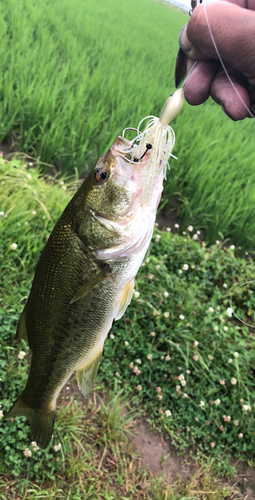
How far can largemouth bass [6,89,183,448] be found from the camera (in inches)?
38.2

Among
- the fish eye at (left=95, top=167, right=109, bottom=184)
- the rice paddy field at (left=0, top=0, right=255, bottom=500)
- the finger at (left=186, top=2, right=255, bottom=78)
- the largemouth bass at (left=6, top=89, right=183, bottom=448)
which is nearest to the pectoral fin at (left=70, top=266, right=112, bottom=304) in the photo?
the largemouth bass at (left=6, top=89, right=183, bottom=448)

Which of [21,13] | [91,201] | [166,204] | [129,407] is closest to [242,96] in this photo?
[91,201]

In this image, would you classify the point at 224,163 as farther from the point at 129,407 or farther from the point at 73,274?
the point at 73,274

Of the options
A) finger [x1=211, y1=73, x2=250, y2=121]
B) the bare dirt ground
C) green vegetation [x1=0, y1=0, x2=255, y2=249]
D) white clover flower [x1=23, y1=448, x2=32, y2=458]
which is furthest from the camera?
green vegetation [x1=0, y1=0, x2=255, y2=249]

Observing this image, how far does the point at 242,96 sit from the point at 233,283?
270 centimetres

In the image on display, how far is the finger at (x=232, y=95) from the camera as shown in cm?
92

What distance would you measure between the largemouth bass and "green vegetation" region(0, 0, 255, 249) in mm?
2539

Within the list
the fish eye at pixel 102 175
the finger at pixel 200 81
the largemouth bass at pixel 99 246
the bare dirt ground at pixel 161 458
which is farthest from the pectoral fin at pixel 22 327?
the bare dirt ground at pixel 161 458

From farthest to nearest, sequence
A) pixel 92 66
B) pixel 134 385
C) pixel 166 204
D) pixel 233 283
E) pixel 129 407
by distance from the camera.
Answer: pixel 92 66 → pixel 166 204 → pixel 233 283 → pixel 134 385 → pixel 129 407

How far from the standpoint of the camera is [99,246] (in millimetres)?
1004

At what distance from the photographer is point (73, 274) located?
100 centimetres

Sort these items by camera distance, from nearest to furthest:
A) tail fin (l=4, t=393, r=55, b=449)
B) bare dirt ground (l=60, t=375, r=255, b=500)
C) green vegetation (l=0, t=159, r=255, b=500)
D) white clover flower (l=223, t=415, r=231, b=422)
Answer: tail fin (l=4, t=393, r=55, b=449)
green vegetation (l=0, t=159, r=255, b=500)
bare dirt ground (l=60, t=375, r=255, b=500)
white clover flower (l=223, t=415, r=231, b=422)

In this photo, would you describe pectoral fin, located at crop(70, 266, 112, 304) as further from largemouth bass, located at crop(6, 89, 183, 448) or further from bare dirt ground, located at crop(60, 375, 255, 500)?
bare dirt ground, located at crop(60, 375, 255, 500)

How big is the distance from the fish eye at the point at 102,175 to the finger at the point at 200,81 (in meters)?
0.30
